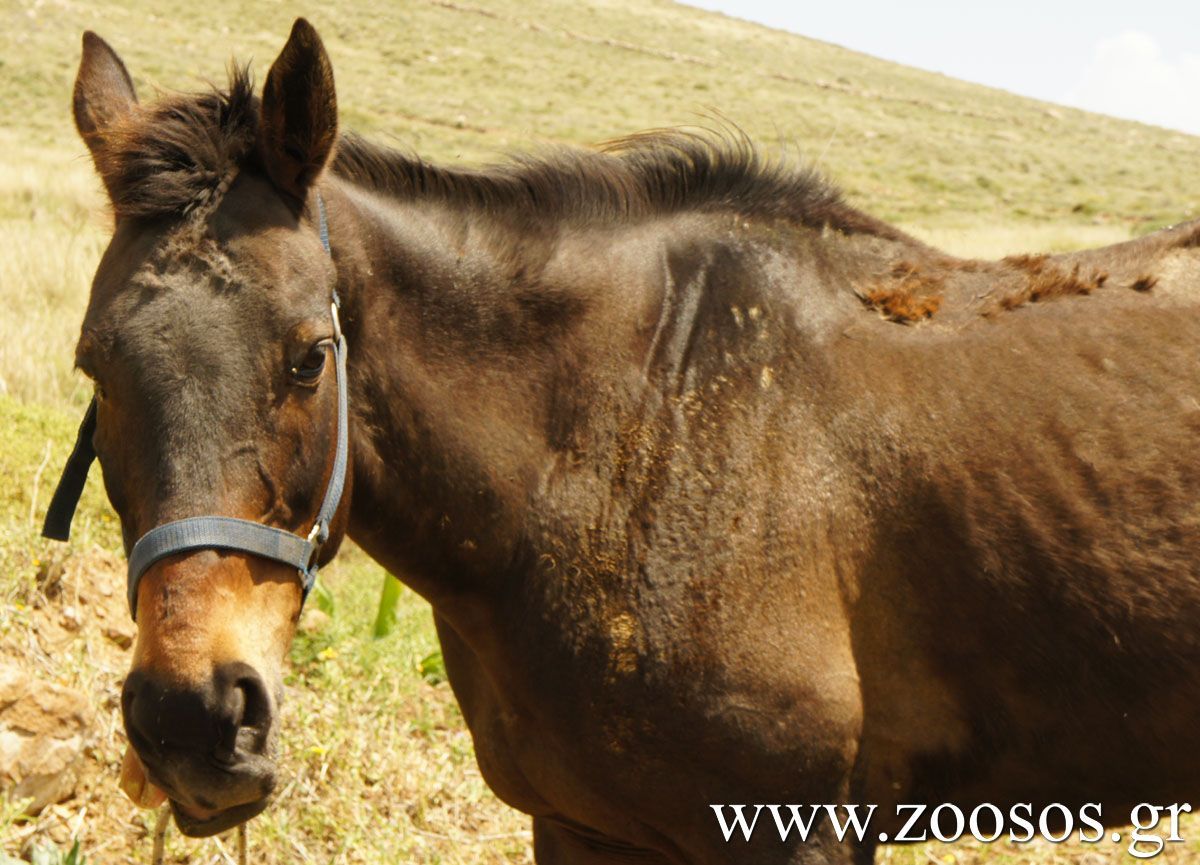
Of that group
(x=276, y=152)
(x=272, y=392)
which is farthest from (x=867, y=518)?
(x=276, y=152)

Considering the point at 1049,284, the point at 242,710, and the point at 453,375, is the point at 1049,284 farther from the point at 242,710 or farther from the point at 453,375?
the point at 242,710

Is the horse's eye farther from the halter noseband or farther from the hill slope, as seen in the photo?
the hill slope

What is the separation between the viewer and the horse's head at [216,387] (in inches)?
82.7

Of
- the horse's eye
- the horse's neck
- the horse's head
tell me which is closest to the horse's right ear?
the horse's head

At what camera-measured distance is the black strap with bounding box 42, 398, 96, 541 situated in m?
2.49

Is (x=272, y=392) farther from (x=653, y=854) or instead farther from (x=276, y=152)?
(x=653, y=854)

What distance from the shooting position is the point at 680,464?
Result: 8.31 feet

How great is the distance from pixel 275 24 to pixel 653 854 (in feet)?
142

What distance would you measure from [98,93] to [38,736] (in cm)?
227

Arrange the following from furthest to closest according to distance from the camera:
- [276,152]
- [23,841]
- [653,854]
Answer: [23,841], [653,854], [276,152]

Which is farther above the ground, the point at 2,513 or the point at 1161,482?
the point at 1161,482

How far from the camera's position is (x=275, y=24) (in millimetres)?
41344

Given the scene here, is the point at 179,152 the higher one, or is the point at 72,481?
the point at 179,152

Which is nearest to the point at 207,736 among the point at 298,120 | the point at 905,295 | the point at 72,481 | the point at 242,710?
the point at 242,710
